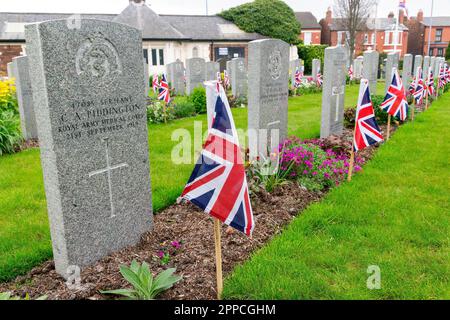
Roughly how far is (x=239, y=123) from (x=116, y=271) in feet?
25.8

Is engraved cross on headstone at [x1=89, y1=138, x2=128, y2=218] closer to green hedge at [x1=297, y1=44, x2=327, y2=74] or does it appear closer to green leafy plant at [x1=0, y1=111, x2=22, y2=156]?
green leafy plant at [x1=0, y1=111, x2=22, y2=156]

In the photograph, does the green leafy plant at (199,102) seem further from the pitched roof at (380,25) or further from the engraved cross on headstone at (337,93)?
the pitched roof at (380,25)

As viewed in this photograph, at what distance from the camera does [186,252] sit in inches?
150

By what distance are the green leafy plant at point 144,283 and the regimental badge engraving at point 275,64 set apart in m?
3.71

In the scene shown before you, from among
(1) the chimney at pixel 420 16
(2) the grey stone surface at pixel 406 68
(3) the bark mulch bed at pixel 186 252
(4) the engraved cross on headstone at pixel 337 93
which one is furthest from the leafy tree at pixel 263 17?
(3) the bark mulch bed at pixel 186 252

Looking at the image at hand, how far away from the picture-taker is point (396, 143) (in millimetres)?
8055

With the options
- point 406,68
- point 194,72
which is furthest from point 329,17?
point 194,72

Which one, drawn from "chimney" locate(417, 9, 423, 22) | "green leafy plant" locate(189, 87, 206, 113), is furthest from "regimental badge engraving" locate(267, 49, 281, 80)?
"chimney" locate(417, 9, 423, 22)

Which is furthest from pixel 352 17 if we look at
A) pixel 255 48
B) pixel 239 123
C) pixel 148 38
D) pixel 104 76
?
pixel 104 76

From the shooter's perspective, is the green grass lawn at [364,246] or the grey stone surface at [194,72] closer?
the green grass lawn at [364,246]

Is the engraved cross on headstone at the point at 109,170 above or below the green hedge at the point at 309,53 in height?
below

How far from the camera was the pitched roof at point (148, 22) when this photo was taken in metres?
32.8
